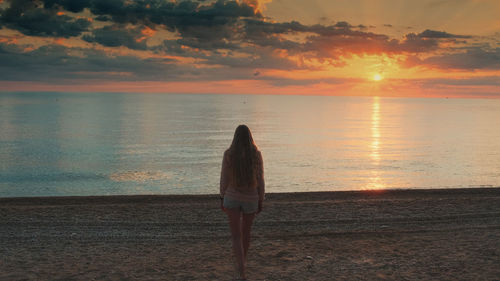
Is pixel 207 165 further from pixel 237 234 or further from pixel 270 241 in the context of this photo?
pixel 237 234

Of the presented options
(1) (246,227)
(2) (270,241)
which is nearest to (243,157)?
(1) (246,227)

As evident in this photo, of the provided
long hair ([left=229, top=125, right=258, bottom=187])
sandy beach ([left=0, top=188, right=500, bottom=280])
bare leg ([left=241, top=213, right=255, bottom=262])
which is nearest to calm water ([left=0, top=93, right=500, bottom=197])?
sandy beach ([left=0, top=188, right=500, bottom=280])

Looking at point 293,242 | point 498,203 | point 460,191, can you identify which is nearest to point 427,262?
point 293,242

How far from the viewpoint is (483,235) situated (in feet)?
35.8

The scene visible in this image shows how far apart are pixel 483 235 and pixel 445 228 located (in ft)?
3.53

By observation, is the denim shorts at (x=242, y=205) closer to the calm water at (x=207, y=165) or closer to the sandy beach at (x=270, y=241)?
the sandy beach at (x=270, y=241)

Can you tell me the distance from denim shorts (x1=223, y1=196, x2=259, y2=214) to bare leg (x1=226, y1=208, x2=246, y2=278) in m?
0.08

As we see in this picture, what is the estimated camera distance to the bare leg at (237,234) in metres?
7.05

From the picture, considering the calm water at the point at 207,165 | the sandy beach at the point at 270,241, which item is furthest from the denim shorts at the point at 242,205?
the calm water at the point at 207,165

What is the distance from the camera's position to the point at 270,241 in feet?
34.4

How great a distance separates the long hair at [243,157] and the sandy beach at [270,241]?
2.03 meters

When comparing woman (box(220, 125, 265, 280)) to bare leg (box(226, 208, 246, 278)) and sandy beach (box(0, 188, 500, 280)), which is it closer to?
bare leg (box(226, 208, 246, 278))

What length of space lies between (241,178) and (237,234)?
1.01 m

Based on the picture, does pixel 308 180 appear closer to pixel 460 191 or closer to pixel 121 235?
pixel 460 191
